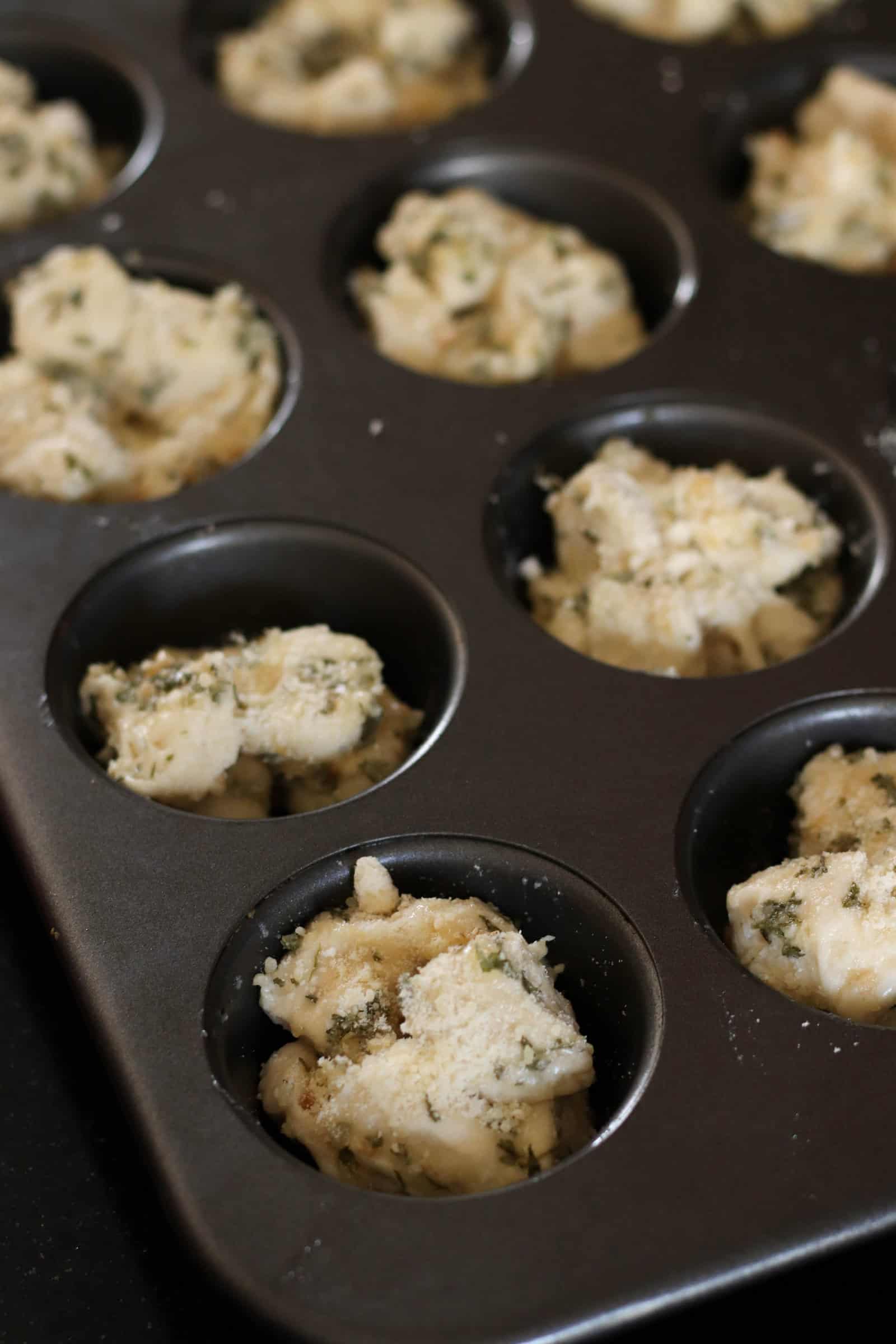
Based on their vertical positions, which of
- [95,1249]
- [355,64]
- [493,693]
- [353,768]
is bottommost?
[95,1249]

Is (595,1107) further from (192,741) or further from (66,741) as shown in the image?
(66,741)

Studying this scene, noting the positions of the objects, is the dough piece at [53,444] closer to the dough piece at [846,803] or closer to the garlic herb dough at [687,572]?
the garlic herb dough at [687,572]

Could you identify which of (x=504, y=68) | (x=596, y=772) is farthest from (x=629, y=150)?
(x=596, y=772)

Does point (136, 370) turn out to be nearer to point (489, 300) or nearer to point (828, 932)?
point (489, 300)

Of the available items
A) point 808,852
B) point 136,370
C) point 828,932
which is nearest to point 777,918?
point 828,932

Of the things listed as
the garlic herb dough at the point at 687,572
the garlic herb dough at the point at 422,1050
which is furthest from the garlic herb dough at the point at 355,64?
the garlic herb dough at the point at 422,1050
